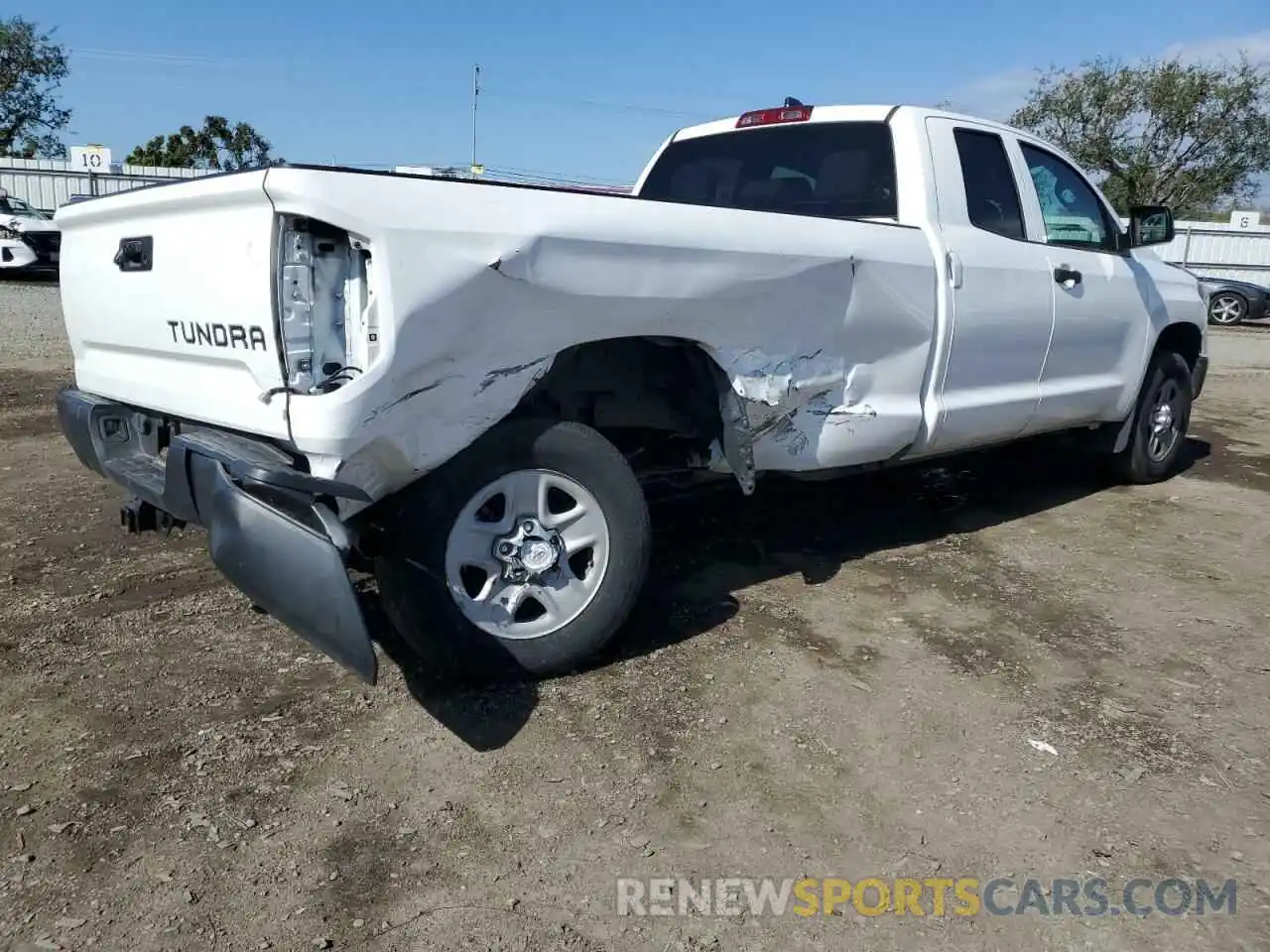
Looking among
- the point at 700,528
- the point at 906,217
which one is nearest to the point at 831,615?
the point at 700,528

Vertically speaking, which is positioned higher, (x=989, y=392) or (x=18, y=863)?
(x=989, y=392)

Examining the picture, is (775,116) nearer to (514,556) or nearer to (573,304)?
(573,304)

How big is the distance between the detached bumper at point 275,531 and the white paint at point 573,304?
110 mm

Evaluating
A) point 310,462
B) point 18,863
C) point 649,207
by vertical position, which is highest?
point 649,207

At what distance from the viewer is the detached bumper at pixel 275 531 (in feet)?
8.76

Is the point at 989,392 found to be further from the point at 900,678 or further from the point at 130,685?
the point at 130,685

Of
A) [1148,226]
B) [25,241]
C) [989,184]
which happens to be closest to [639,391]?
[989,184]

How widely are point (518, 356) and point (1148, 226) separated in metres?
4.14

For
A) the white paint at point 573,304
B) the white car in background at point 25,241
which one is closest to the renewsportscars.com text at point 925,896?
the white paint at point 573,304

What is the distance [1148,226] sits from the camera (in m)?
5.66

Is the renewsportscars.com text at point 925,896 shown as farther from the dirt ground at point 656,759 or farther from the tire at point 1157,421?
the tire at point 1157,421

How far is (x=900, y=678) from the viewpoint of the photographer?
12.0 ft

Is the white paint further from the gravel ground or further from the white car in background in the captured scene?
the white car in background

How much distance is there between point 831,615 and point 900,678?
58 centimetres
